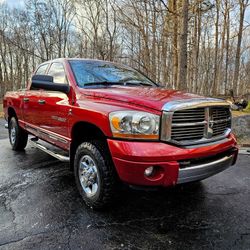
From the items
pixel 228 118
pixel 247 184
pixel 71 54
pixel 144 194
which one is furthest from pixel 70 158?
pixel 71 54

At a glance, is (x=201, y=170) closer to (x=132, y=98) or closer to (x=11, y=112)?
(x=132, y=98)

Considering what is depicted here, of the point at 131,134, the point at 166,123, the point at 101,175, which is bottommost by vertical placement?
the point at 101,175

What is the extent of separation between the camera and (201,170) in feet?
8.61

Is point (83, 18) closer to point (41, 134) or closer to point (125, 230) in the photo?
point (41, 134)

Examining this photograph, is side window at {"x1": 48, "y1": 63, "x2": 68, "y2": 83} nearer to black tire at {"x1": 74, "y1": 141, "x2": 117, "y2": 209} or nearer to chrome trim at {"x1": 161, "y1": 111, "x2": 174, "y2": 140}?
black tire at {"x1": 74, "y1": 141, "x2": 117, "y2": 209}

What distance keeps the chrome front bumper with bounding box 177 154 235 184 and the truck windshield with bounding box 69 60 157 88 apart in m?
1.75

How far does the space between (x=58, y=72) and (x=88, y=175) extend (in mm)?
1856

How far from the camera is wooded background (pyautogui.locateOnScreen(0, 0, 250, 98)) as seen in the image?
1283 cm

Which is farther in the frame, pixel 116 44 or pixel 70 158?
pixel 116 44

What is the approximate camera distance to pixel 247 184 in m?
3.92

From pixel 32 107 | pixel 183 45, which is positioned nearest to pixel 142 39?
pixel 183 45

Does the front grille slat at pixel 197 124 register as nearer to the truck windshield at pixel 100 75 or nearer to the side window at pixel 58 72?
the truck windshield at pixel 100 75

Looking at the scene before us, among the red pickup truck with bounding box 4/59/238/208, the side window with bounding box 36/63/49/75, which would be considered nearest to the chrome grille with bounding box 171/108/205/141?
the red pickup truck with bounding box 4/59/238/208

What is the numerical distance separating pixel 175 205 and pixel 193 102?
1341 millimetres
